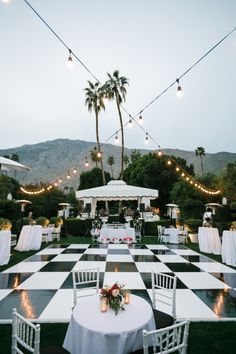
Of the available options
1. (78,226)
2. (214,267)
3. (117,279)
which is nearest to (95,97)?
(78,226)

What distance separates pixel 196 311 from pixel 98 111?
68.0 feet

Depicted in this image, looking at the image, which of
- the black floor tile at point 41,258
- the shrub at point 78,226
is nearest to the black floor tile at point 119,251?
the black floor tile at point 41,258

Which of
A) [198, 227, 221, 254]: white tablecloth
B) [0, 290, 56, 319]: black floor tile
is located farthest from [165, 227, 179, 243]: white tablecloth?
[0, 290, 56, 319]: black floor tile

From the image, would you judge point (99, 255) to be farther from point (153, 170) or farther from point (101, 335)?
point (153, 170)

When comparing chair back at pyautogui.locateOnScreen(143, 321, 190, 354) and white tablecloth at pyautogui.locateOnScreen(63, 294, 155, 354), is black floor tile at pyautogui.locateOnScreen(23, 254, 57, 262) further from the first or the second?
chair back at pyautogui.locateOnScreen(143, 321, 190, 354)

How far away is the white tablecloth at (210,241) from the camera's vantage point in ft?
29.0

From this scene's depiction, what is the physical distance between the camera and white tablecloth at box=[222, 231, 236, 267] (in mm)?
7035

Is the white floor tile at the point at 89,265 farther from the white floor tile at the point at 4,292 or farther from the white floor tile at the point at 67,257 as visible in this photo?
the white floor tile at the point at 4,292

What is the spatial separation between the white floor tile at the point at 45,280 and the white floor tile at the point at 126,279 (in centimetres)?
100

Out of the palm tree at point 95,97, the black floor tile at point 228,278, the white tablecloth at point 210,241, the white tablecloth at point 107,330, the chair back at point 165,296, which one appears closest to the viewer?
the white tablecloth at point 107,330

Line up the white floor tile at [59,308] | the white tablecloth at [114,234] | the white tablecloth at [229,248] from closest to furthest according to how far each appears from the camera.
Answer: the white floor tile at [59,308] < the white tablecloth at [229,248] < the white tablecloth at [114,234]

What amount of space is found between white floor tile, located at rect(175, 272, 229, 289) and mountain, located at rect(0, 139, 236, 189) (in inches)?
2700

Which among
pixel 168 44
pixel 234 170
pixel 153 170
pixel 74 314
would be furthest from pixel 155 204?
pixel 74 314

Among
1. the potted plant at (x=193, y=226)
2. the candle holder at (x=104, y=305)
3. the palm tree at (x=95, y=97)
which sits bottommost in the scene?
the candle holder at (x=104, y=305)
